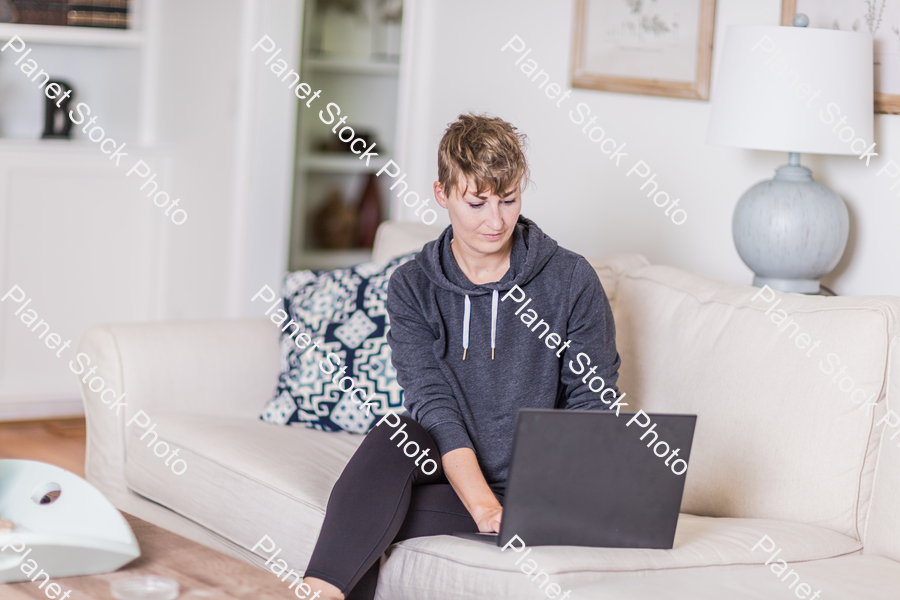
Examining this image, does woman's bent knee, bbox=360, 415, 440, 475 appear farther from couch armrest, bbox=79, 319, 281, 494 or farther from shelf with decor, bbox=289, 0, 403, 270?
shelf with decor, bbox=289, 0, 403, 270

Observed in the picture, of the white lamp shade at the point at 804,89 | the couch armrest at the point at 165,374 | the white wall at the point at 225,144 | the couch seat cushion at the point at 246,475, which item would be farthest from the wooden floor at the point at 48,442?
the white lamp shade at the point at 804,89

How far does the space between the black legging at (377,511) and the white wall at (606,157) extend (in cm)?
102

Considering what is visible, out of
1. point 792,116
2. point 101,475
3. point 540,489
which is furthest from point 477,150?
point 101,475

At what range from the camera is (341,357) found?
213cm

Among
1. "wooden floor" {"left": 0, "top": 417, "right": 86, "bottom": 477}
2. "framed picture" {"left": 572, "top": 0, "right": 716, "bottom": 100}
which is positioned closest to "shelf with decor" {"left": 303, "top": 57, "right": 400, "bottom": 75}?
"framed picture" {"left": 572, "top": 0, "right": 716, "bottom": 100}

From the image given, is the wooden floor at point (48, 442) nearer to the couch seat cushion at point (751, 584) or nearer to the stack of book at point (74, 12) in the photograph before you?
the stack of book at point (74, 12)

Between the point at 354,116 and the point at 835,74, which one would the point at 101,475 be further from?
the point at 354,116

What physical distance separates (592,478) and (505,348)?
37cm

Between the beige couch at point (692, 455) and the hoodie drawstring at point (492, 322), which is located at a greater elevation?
the hoodie drawstring at point (492, 322)

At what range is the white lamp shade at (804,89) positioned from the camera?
6.06 feet

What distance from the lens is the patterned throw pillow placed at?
2092 millimetres

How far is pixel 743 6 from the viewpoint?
7.53 feet

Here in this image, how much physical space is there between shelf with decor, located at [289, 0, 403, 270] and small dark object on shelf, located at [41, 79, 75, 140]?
2.64ft

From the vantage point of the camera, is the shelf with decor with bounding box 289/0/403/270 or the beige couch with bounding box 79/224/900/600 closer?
the beige couch with bounding box 79/224/900/600
